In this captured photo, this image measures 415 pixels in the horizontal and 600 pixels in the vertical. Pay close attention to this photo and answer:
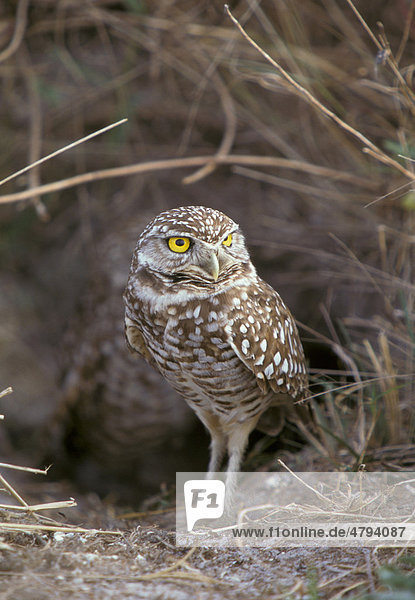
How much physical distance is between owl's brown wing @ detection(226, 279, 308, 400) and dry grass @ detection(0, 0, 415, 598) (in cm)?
21

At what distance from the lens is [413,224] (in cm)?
304

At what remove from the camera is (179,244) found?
6.67ft

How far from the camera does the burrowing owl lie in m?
2.05

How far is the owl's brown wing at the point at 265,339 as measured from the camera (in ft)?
6.88

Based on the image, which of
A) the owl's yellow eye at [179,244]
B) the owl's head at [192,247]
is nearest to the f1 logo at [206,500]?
the owl's head at [192,247]

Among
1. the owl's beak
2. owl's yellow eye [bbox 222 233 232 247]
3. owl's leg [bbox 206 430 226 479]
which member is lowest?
owl's leg [bbox 206 430 226 479]

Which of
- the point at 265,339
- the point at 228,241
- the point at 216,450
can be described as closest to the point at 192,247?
the point at 228,241

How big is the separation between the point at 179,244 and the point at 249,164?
2054 mm

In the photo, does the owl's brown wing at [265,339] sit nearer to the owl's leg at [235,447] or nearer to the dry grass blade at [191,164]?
the owl's leg at [235,447]

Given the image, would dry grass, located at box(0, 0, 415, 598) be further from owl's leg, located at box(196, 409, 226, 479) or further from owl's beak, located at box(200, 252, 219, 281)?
owl's beak, located at box(200, 252, 219, 281)

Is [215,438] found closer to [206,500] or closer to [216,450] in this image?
[216,450]

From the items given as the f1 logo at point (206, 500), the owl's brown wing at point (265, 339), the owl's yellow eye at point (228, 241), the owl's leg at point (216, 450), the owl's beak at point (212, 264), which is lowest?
the f1 logo at point (206, 500)

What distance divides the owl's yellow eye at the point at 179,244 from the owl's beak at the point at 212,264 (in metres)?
0.08

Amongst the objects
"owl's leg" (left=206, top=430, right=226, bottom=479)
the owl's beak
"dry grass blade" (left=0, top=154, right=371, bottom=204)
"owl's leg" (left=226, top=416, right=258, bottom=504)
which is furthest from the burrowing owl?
"dry grass blade" (left=0, top=154, right=371, bottom=204)
